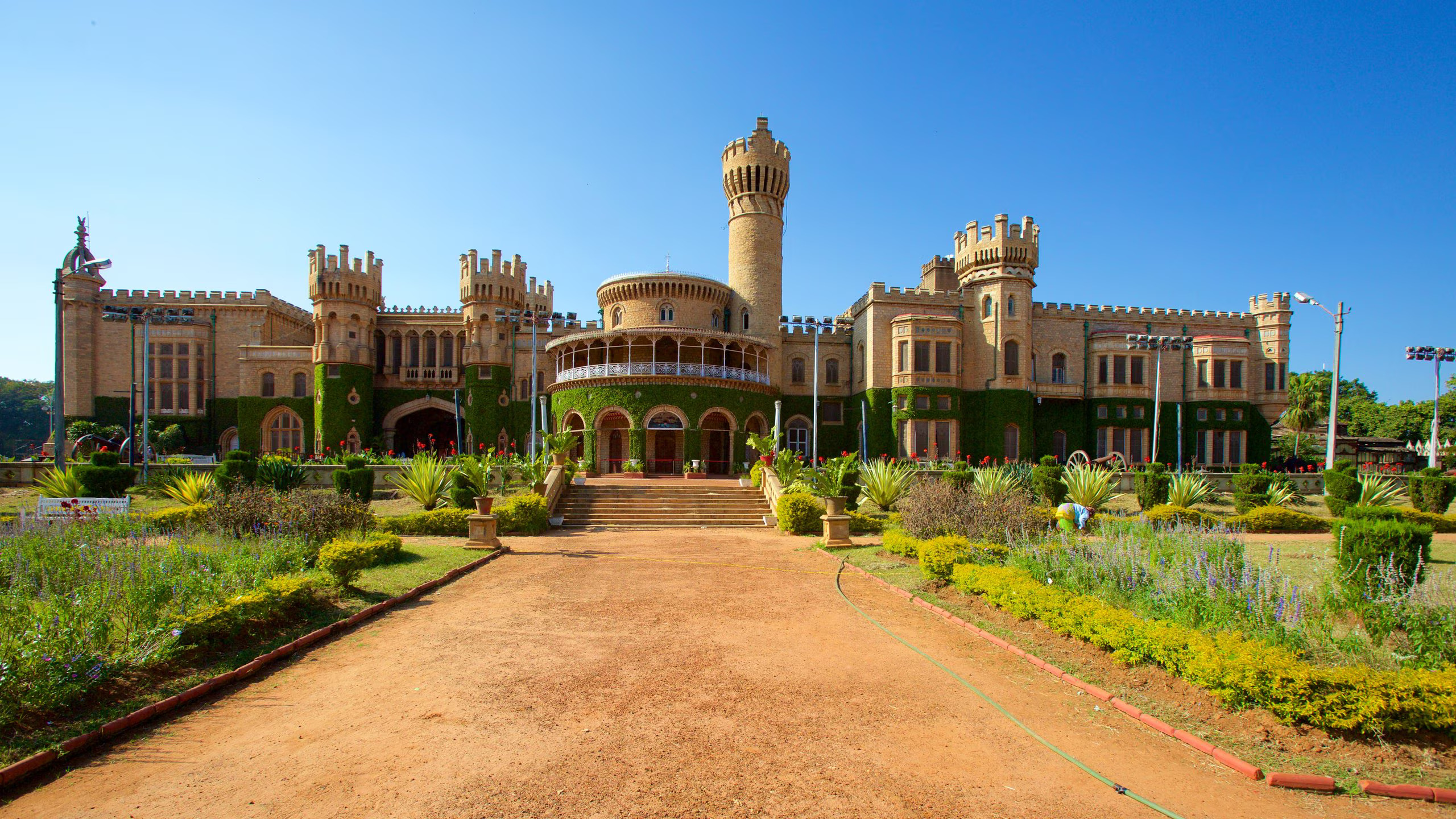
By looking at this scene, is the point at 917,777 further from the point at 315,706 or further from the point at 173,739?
the point at 173,739

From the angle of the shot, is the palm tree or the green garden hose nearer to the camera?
the green garden hose

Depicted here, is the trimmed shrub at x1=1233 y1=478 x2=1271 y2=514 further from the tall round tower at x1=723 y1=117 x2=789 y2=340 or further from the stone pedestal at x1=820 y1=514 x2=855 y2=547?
the tall round tower at x1=723 y1=117 x2=789 y2=340

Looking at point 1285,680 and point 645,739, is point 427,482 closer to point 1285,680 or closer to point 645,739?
point 645,739

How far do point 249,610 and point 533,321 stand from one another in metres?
25.2

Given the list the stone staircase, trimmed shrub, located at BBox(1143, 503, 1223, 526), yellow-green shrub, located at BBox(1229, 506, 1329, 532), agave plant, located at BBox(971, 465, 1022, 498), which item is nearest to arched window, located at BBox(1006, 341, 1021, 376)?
agave plant, located at BBox(971, 465, 1022, 498)

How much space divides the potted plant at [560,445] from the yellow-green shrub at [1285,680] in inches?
777

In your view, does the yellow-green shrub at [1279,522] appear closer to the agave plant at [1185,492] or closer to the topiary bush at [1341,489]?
the topiary bush at [1341,489]

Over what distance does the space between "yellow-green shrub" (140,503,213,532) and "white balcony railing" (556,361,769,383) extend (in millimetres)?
18444

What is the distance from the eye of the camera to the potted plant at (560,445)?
24.8 meters

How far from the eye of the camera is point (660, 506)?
74.9 ft

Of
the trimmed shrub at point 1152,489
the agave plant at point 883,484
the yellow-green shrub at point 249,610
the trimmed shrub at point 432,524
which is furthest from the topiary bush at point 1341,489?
the yellow-green shrub at point 249,610

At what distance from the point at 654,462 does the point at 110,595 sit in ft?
85.9

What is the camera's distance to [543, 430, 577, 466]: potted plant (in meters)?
24.8

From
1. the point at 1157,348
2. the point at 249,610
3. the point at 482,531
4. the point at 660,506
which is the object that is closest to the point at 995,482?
A: the point at 660,506
